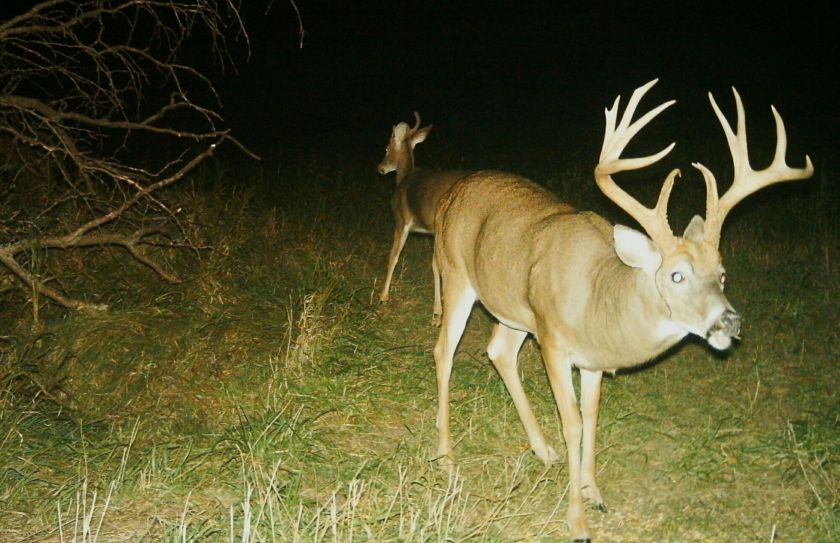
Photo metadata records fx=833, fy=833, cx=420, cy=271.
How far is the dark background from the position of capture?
55.2 ft

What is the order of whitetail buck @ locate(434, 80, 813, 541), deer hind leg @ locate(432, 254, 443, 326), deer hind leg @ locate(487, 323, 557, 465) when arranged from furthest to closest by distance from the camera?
deer hind leg @ locate(432, 254, 443, 326)
deer hind leg @ locate(487, 323, 557, 465)
whitetail buck @ locate(434, 80, 813, 541)

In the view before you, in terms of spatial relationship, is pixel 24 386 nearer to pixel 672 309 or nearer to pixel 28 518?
pixel 28 518

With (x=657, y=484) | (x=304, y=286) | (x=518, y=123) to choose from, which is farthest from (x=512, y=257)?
(x=518, y=123)

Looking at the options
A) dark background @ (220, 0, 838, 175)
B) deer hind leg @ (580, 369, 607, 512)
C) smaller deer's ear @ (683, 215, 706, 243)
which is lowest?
dark background @ (220, 0, 838, 175)

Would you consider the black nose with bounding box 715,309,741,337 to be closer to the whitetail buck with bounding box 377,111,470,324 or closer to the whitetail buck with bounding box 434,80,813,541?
the whitetail buck with bounding box 434,80,813,541

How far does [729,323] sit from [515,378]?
199 cm

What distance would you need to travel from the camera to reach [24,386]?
5348 millimetres

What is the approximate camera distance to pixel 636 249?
3.99m

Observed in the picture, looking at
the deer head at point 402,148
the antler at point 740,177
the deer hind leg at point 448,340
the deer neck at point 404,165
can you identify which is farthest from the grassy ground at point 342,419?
the deer head at point 402,148

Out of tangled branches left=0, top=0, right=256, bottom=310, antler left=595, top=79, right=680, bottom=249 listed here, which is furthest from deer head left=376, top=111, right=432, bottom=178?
antler left=595, top=79, right=680, bottom=249

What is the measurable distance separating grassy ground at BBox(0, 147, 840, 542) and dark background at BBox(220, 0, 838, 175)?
7.29 metres

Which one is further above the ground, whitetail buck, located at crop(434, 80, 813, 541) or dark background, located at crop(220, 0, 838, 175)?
whitetail buck, located at crop(434, 80, 813, 541)

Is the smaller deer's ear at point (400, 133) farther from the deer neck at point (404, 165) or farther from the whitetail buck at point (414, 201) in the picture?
the deer neck at point (404, 165)

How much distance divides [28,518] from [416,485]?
2.00 metres
